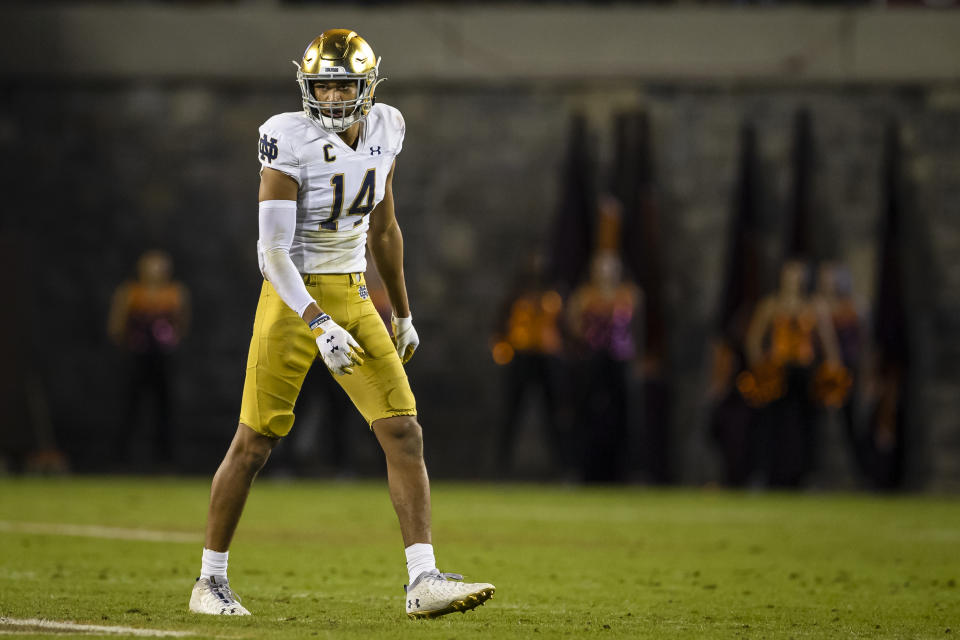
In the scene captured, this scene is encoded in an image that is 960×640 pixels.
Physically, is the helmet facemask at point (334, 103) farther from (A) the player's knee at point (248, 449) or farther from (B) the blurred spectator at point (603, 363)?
(B) the blurred spectator at point (603, 363)

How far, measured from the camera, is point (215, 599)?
5.24m

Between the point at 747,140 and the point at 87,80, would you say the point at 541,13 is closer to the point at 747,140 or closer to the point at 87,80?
the point at 747,140

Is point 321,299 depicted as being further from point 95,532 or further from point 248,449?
point 95,532

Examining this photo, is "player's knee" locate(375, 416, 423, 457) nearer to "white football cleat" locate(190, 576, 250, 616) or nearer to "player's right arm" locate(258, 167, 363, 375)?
"player's right arm" locate(258, 167, 363, 375)

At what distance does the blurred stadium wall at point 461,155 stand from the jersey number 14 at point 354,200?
10707 millimetres

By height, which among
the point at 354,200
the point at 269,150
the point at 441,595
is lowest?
the point at 441,595

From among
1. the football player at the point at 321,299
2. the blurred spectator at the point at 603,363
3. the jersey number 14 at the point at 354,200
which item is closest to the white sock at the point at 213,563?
the football player at the point at 321,299

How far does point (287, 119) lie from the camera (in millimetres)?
5289

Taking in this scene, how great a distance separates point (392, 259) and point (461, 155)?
1088 centimetres

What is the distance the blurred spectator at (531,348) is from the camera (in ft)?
47.7

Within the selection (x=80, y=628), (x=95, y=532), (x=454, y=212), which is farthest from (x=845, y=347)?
(x=80, y=628)

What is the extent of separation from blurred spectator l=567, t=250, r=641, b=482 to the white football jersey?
8817mm

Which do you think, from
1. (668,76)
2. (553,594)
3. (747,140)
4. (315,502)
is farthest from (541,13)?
(553,594)

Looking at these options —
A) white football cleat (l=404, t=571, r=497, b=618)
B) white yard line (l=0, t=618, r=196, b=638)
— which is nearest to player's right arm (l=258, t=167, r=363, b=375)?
white football cleat (l=404, t=571, r=497, b=618)
